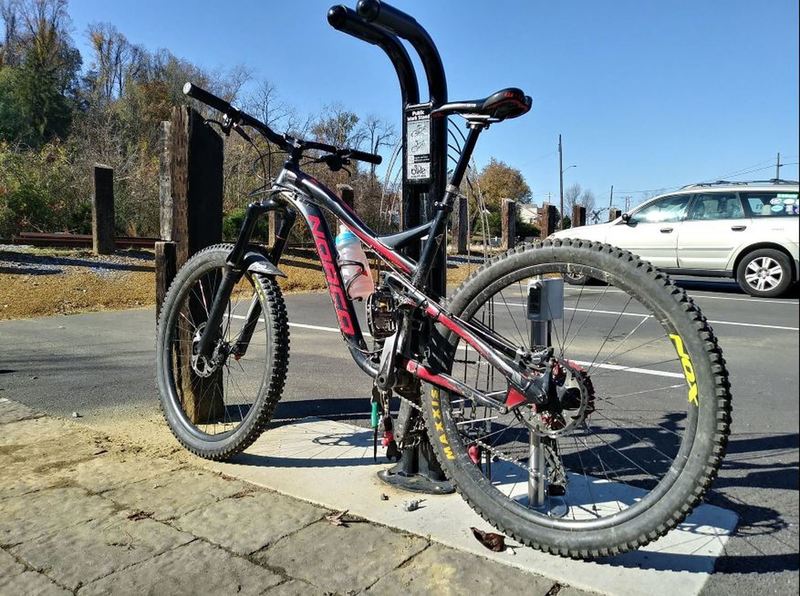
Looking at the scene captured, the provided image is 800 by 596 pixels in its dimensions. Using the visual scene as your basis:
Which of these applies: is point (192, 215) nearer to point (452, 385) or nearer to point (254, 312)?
point (254, 312)

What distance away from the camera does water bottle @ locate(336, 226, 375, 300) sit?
310cm

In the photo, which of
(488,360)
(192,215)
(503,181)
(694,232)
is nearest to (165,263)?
(192,215)

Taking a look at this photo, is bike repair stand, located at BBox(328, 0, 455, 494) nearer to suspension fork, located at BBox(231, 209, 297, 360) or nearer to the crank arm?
the crank arm

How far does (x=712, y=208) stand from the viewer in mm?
6363

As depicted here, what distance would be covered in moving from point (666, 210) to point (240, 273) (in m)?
4.29

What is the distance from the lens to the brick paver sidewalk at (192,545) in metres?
2.21

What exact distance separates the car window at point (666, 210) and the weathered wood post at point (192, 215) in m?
3.67

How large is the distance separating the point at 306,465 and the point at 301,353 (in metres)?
3.16

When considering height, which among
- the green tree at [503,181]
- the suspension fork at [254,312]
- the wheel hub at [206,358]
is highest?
the green tree at [503,181]

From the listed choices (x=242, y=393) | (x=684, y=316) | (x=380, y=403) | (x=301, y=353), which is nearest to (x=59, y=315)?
(x=301, y=353)

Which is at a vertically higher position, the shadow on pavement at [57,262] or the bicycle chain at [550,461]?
the shadow on pavement at [57,262]

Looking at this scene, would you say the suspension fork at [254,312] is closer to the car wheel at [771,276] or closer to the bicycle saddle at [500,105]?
the bicycle saddle at [500,105]

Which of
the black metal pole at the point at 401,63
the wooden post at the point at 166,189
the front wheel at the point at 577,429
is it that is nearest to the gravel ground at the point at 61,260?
Answer: the wooden post at the point at 166,189

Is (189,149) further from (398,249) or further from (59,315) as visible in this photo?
(59,315)
